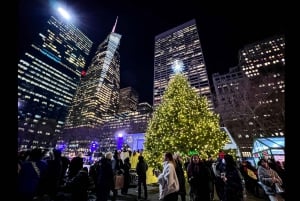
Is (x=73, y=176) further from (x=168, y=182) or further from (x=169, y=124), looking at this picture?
(x=169, y=124)

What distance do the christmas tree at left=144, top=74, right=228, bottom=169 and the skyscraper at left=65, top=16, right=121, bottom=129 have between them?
112 meters

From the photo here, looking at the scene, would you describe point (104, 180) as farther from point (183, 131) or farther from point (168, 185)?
point (183, 131)

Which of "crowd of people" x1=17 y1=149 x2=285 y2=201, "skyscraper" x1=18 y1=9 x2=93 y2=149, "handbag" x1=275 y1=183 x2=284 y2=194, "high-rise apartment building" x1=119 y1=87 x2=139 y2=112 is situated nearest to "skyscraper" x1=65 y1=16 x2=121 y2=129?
"high-rise apartment building" x1=119 y1=87 x2=139 y2=112

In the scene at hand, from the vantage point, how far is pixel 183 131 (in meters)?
14.7

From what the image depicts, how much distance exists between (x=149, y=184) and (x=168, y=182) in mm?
10076

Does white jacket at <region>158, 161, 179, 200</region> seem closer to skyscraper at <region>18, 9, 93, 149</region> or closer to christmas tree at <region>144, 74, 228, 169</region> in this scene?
christmas tree at <region>144, 74, 228, 169</region>

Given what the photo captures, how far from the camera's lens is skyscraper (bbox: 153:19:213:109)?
110 meters

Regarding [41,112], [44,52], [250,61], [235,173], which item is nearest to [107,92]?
[44,52]

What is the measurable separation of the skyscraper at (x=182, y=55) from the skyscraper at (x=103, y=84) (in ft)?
168

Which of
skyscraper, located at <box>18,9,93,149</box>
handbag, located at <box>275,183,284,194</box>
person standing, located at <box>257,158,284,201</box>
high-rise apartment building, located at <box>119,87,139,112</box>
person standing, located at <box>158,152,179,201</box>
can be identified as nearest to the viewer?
person standing, located at <box>158,152,179,201</box>

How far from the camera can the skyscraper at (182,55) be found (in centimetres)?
11044

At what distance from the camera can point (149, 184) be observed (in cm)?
1416

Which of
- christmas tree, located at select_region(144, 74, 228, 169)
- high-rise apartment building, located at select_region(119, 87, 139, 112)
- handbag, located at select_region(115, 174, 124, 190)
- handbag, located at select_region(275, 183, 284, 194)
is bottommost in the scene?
handbag, located at select_region(115, 174, 124, 190)

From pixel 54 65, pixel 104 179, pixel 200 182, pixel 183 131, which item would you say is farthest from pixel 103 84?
pixel 200 182
